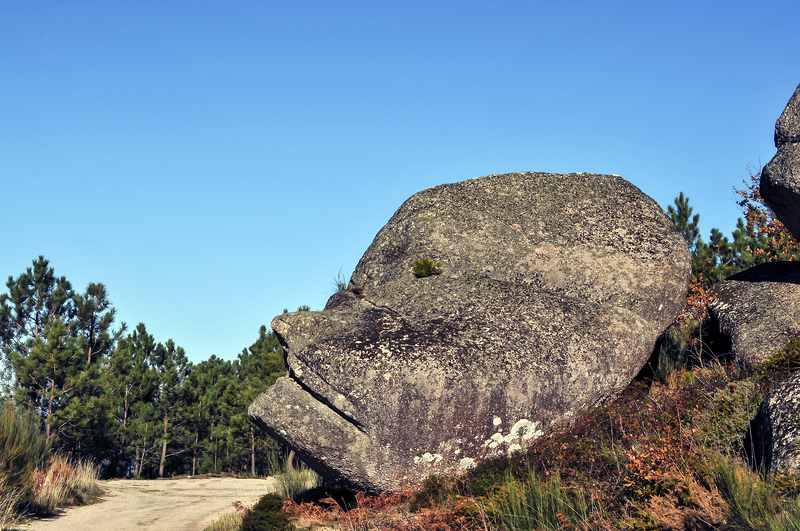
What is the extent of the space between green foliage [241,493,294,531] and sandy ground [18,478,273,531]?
1.35 m

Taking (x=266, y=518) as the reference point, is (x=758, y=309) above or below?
above

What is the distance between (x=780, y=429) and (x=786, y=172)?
584 cm

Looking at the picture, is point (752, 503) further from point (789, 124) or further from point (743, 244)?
point (743, 244)

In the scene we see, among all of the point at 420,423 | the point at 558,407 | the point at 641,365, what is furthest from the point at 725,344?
the point at 420,423

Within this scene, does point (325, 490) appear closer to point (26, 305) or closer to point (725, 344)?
point (725, 344)

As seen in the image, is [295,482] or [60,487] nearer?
[295,482]

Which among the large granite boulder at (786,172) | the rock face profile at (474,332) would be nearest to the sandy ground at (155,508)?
the rock face profile at (474,332)

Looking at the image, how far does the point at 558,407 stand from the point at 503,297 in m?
2.02

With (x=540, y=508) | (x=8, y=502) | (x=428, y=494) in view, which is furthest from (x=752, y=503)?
(x=8, y=502)

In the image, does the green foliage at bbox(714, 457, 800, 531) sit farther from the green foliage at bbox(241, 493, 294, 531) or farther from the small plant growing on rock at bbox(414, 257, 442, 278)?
the small plant growing on rock at bbox(414, 257, 442, 278)

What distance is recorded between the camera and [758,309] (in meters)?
11.9

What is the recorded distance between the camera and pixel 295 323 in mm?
10305

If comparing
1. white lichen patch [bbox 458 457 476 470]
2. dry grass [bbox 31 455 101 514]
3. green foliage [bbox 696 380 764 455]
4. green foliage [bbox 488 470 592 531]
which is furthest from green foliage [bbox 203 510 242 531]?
green foliage [bbox 696 380 764 455]

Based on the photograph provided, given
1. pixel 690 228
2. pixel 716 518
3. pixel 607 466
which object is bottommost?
pixel 716 518
